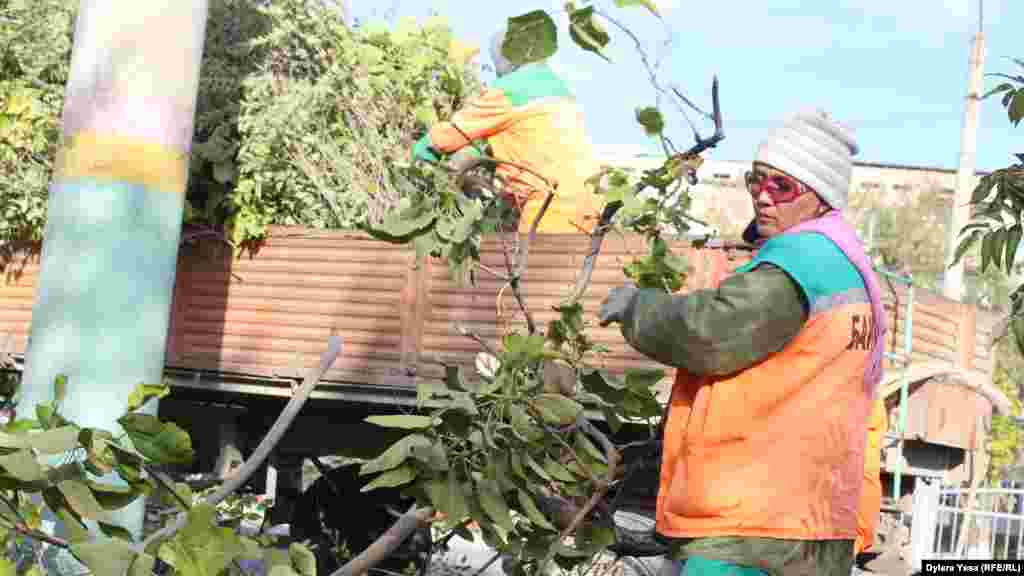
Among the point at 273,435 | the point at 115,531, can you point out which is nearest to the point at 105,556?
the point at 115,531

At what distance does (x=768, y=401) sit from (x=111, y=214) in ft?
10.7

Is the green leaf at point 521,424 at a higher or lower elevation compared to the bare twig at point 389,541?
higher

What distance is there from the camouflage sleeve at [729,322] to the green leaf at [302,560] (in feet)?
2.61

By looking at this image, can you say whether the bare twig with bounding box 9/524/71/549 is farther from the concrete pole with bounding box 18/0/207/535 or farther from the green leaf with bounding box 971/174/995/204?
the concrete pole with bounding box 18/0/207/535

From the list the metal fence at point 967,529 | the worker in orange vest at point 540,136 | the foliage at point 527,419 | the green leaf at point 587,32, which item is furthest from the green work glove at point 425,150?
the metal fence at point 967,529

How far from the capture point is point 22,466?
9.39 feet

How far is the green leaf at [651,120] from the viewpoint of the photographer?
3.59m

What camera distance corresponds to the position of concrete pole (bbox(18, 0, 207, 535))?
5512mm

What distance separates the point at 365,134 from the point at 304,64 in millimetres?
519

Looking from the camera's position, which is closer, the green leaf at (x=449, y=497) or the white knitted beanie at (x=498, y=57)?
the green leaf at (x=449, y=497)

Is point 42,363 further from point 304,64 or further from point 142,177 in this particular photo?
point 304,64

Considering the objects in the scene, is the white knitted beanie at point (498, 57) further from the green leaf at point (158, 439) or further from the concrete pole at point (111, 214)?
the green leaf at point (158, 439)

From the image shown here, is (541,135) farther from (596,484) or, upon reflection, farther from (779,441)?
(779,441)

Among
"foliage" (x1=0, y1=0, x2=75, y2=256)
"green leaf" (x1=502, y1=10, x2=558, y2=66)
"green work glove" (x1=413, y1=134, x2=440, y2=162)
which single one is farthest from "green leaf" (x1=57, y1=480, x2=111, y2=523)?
"foliage" (x1=0, y1=0, x2=75, y2=256)
